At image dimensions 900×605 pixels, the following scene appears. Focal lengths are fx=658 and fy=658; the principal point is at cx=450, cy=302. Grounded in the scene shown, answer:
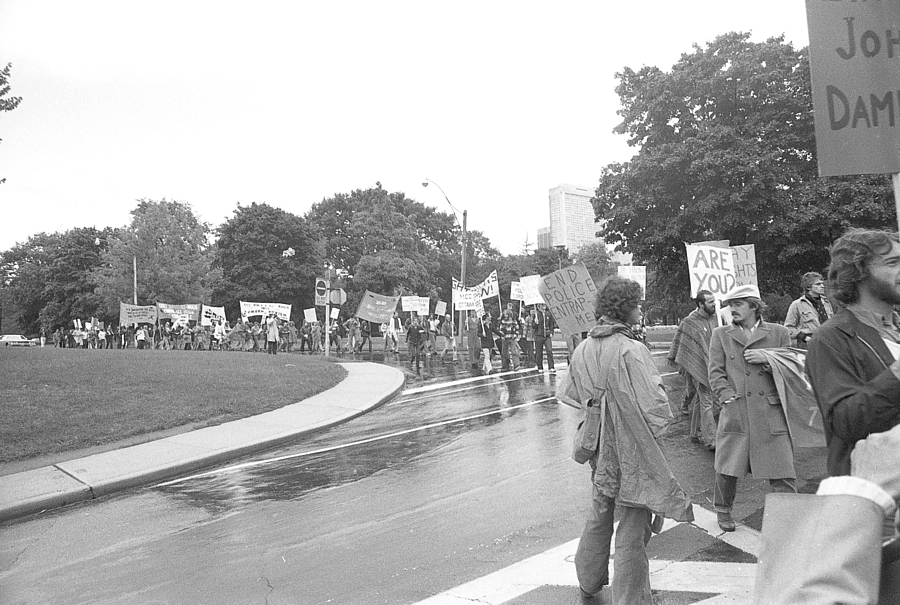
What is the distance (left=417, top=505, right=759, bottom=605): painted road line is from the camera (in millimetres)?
3799

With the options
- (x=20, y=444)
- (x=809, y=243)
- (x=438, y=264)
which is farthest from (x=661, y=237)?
(x=438, y=264)

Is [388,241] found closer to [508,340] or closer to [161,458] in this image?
[508,340]

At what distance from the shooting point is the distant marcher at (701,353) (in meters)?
7.49

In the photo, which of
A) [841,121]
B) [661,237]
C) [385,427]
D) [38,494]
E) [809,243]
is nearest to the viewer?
[841,121]

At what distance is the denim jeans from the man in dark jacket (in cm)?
155

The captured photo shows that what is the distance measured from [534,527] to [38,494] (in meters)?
5.35

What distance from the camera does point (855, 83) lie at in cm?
346

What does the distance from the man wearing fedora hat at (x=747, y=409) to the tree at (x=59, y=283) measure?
217 feet

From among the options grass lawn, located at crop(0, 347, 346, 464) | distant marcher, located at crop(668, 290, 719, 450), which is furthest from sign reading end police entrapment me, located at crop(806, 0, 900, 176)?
grass lawn, located at crop(0, 347, 346, 464)

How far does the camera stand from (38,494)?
22.9 feet

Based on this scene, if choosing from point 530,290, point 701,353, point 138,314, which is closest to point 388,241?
point 138,314

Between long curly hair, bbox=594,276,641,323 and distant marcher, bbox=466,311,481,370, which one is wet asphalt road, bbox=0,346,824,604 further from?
distant marcher, bbox=466,311,481,370

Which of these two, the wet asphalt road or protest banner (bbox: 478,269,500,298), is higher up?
protest banner (bbox: 478,269,500,298)

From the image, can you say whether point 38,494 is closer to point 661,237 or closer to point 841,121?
point 841,121
